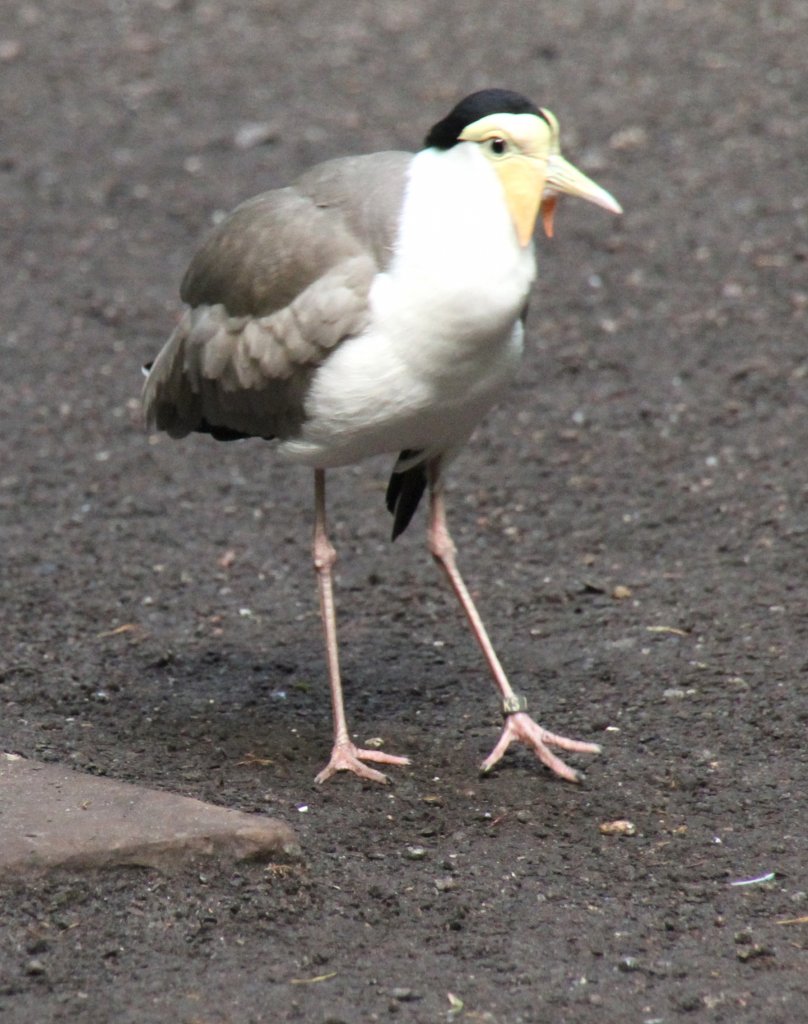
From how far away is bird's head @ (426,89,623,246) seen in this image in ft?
13.6

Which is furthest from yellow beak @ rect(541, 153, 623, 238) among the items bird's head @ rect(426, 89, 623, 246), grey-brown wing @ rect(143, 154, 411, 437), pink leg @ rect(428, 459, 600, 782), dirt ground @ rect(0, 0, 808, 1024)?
dirt ground @ rect(0, 0, 808, 1024)

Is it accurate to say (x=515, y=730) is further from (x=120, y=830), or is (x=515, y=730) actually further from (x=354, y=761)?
(x=120, y=830)

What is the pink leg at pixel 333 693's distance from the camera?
15.5 feet

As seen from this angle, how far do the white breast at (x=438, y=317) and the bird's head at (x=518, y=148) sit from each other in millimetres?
31

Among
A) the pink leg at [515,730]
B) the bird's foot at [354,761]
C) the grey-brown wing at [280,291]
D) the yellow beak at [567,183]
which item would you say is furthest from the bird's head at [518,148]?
the bird's foot at [354,761]

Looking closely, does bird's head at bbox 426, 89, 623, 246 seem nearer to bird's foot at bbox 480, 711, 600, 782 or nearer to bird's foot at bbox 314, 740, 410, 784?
bird's foot at bbox 480, 711, 600, 782

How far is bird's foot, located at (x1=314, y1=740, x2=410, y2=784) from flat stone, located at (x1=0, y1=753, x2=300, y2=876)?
601 mm

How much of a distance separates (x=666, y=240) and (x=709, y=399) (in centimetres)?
158

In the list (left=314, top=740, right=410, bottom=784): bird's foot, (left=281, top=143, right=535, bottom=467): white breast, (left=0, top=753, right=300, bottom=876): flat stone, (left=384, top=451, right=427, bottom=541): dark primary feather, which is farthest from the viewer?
(left=384, top=451, right=427, bottom=541): dark primary feather

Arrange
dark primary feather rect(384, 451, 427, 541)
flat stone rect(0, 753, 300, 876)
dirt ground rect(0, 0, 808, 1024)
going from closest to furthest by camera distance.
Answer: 1. dirt ground rect(0, 0, 808, 1024)
2. flat stone rect(0, 753, 300, 876)
3. dark primary feather rect(384, 451, 427, 541)

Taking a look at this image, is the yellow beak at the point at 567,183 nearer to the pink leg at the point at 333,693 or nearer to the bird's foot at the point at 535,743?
the pink leg at the point at 333,693

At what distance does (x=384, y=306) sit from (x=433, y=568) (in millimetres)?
2216

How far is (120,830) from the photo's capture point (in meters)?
3.96

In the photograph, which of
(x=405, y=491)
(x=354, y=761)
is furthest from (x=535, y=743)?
(x=405, y=491)
